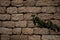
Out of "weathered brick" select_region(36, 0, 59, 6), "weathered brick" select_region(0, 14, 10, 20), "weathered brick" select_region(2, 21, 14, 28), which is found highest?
"weathered brick" select_region(36, 0, 59, 6)

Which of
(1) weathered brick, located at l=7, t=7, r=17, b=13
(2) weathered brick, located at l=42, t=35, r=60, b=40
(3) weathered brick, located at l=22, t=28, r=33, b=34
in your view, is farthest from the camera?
(1) weathered brick, located at l=7, t=7, r=17, b=13

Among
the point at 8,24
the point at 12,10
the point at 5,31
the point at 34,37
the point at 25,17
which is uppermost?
the point at 12,10

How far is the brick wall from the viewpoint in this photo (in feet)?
10.6

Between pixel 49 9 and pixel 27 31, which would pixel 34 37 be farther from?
pixel 49 9

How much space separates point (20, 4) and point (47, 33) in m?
0.90

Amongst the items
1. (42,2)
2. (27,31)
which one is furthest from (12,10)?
(42,2)

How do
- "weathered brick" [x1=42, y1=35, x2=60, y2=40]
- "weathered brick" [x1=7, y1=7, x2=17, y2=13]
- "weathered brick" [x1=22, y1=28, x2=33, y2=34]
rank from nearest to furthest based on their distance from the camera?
"weathered brick" [x1=42, y1=35, x2=60, y2=40], "weathered brick" [x1=22, y1=28, x2=33, y2=34], "weathered brick" [x1=7, y1=7, x2=17, y2=13]

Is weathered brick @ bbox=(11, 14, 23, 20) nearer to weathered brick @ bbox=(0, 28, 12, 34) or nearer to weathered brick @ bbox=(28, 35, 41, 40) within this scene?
weathered brick @ bbox=(0, 28, 12, 34)

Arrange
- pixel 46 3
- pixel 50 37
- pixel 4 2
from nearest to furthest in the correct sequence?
pixel 50 37 < pixel 46 3 < pixel 4 2

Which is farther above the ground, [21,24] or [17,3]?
[17,3]

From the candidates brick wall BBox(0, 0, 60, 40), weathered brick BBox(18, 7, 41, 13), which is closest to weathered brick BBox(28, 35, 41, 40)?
brick wall BBox(0, 0, 60, 40)

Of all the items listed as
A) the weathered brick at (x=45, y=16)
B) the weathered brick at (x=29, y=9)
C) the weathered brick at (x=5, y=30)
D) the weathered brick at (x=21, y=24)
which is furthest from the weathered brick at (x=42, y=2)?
the weathered brick at (x=5, y=30)

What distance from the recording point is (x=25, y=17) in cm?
334

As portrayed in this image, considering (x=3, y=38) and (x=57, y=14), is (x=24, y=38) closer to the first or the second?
(x=3, y=38)
